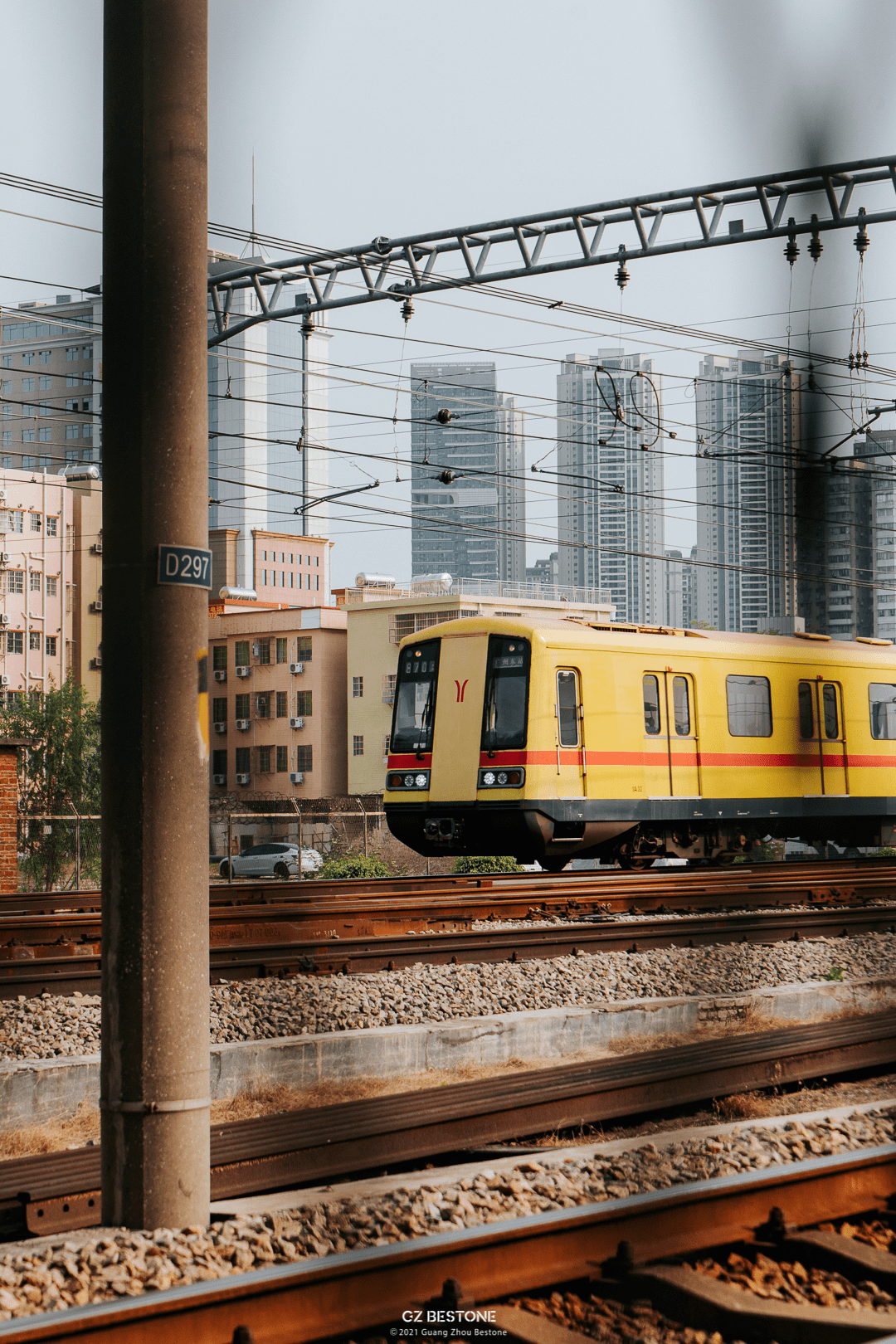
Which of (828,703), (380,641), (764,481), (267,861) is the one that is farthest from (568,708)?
(380,641)

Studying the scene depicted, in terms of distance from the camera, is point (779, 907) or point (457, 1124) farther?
point (779, 907)

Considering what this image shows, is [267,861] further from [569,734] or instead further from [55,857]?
[569,734]

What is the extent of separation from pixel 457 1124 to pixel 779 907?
33.1 feet

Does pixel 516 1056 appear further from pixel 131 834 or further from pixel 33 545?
pixel 33 545

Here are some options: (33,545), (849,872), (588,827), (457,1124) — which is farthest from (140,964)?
(33,545)

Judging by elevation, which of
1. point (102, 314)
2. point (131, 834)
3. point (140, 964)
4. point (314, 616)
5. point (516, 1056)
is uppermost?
point (314, 616)

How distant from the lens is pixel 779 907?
1495cm

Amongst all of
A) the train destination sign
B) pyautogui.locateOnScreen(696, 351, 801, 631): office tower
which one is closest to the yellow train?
the train destination sign

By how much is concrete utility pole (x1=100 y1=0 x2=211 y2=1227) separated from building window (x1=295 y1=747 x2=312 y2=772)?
6619cm

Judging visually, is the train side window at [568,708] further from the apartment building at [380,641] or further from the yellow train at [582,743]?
the apartment building at [380,641]

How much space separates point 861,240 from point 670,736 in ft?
53.8

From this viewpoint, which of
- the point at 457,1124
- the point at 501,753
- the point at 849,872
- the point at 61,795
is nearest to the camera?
the point at 457,1124

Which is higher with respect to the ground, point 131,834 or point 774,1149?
point 131,834

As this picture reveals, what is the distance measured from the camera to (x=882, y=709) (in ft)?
67.9
